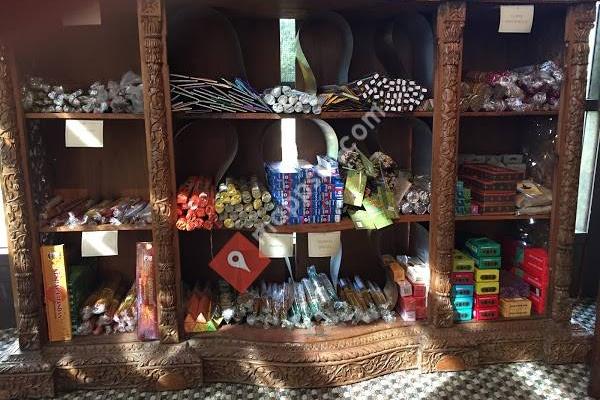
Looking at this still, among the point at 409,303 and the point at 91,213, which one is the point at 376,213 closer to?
the point at 409,303

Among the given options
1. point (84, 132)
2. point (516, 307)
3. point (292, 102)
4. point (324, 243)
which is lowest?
point (516, 307)

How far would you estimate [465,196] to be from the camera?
6.83ft

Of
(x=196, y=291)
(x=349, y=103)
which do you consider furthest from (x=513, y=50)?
(x=196, y=291)

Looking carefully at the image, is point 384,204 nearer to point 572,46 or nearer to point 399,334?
point 399,334

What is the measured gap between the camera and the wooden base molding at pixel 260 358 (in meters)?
1.88

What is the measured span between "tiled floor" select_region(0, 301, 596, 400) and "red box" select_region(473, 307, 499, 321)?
9.4 inches

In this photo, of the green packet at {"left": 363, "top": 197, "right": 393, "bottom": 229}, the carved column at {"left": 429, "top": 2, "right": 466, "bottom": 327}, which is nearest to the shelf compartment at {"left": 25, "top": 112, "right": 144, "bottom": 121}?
the green packet at {"left": 363, "top": 197, "right": 393, "bottom": 229}

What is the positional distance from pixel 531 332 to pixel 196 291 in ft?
5.28

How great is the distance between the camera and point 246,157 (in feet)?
7.45

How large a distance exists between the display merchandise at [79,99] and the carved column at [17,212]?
9cm

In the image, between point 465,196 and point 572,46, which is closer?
point 572,46

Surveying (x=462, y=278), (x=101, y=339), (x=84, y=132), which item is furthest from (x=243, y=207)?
(x=462, y=278)

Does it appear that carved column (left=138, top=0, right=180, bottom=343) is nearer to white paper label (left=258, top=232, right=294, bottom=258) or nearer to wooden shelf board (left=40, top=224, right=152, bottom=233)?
wooden shelf board (left=40, top=224, right=152, bottom=233)

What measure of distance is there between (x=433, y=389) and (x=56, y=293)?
1.68 m
